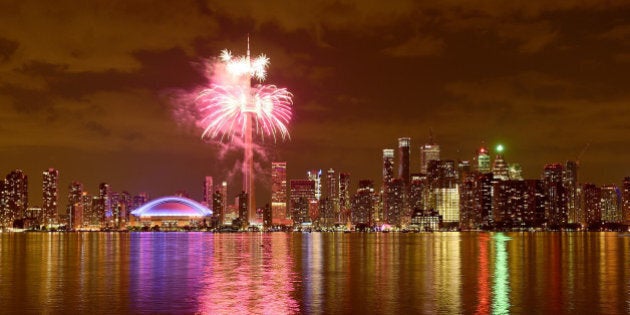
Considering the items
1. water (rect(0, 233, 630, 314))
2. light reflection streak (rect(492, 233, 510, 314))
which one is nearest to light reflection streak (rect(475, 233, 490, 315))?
water (rect(0, 233, 630, 314))

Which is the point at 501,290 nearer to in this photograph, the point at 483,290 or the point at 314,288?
the point at 483,290

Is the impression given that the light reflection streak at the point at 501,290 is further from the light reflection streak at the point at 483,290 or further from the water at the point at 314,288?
the light reflection streak at the point at 483,290

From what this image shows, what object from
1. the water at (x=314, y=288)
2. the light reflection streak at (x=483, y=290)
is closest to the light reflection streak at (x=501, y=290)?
the water at (x=314, y=288)

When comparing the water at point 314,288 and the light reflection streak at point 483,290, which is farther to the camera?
the water at point 314,288

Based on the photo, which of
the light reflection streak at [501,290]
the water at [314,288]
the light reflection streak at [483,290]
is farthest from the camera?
the water at [314,288]

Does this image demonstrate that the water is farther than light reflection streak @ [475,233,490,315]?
→ Yes

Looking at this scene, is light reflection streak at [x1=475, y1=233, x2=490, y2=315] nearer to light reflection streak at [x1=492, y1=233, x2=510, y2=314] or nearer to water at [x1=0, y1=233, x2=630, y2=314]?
water at [x1=0, y1=233, x2=630, y2=314]

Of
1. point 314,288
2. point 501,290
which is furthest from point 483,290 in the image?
point 314,288

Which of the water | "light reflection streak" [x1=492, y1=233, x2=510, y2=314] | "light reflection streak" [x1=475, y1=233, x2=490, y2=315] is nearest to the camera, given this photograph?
"light reflection streak" [x1=475, y1=233, x2=490, y2=315]

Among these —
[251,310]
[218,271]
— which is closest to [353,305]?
Answer: [251,310]

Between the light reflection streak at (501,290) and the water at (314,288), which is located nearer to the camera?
the light reflection streak at (501,290)

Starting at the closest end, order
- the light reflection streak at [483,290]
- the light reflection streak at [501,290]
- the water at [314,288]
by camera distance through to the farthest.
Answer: the light reflection streak at [483,290], the light reflection streak at [501,290], the water at [314,288]
